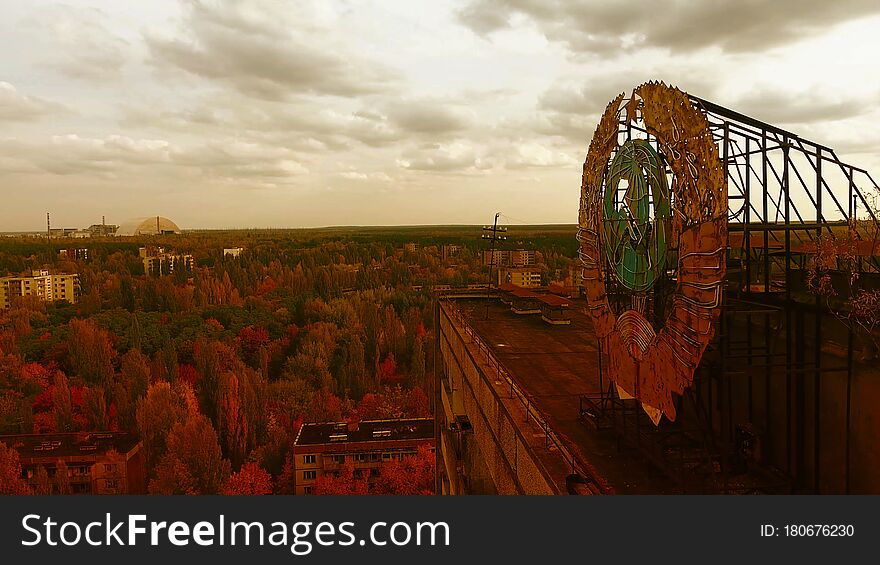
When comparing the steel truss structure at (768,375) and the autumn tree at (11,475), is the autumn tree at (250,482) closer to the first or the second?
the autumn tree at (11,475)

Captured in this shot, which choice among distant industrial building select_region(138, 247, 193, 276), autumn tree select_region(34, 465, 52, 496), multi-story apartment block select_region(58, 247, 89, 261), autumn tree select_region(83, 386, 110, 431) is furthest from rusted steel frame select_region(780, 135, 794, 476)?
multi-story apartment block select_region(58, 247, 89, 261)

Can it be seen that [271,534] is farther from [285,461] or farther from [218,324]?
[218,324]

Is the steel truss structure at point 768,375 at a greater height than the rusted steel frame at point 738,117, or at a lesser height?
lesser

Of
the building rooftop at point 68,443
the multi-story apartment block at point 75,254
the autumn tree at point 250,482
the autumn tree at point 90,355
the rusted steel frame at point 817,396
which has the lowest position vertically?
the autumn tree at point 250,482

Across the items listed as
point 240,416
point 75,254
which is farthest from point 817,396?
point 75,254

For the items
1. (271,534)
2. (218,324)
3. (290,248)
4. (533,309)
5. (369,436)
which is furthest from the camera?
(290,248)

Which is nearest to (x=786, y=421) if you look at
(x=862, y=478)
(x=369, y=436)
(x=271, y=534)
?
(x=862, y=478)

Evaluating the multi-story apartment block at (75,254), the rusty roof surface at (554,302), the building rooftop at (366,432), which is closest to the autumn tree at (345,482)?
the building rooftop at (366,432)
